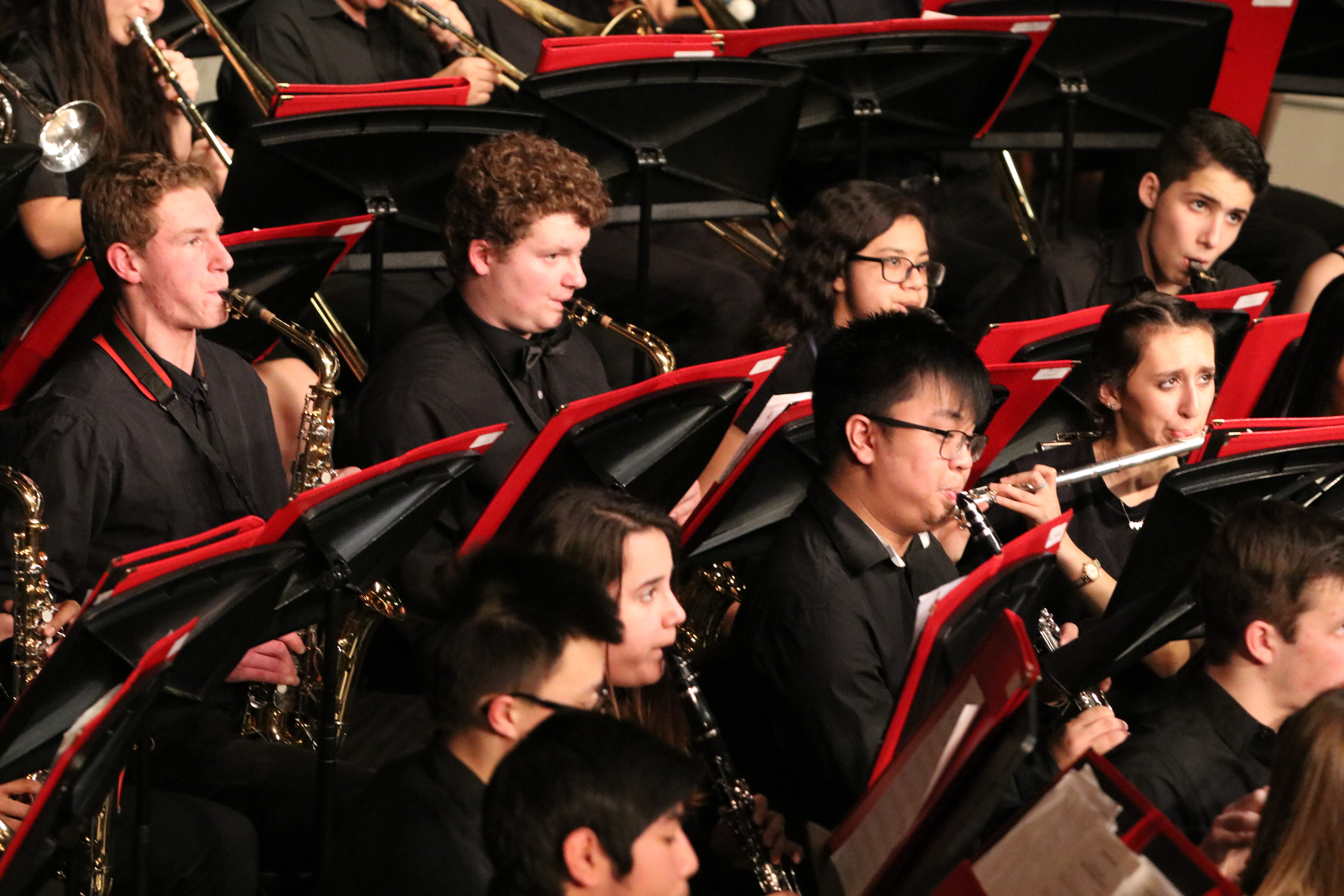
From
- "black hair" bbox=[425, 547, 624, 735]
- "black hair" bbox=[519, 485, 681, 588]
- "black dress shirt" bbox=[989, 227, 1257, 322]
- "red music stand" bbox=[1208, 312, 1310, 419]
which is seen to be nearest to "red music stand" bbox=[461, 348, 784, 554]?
"black hair" bbox=[519, 485, 681, 588]

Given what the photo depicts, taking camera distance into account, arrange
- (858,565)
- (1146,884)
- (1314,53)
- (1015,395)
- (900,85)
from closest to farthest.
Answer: (1146,884)
(858,565)
(1015,395)
(900,85)
(1314,53)

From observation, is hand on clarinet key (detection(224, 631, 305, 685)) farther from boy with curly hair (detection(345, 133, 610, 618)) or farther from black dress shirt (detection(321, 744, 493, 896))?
black dress shirt (detection(321, 744, 493, 896))

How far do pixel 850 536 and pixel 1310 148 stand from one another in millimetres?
4847

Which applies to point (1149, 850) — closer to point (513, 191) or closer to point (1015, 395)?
point (1015, 395)

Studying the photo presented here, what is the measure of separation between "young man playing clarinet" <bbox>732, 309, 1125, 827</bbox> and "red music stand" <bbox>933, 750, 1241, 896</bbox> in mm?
643

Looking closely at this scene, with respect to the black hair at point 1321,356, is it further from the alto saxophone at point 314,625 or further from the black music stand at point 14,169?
the black music stand at point 14,169

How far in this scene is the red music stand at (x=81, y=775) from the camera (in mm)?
1567

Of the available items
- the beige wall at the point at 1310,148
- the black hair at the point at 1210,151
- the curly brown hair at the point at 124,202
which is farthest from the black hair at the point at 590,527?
the beige wall at the point at 1310,148

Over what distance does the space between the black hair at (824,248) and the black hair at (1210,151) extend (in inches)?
31.1

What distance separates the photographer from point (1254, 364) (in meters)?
3.39

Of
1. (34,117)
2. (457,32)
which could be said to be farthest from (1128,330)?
(34,117)

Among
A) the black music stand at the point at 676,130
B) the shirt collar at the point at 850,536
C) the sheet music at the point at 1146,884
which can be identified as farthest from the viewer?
the black music stand at the point at 676,130

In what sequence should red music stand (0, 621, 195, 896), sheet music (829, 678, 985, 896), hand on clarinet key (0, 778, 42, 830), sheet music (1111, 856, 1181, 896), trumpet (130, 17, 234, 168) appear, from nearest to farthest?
1. sheet music (1111, 856, 1181, 896)
2. red music stand (0, 621, 195, 896)
3. sheet music (829, 678, 985, 896)
4. hand on clarinet key (0, 778, 42, 830)
5. trumpet (130, 17, 234, 168)

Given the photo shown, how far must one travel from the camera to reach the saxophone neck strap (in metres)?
2.72
